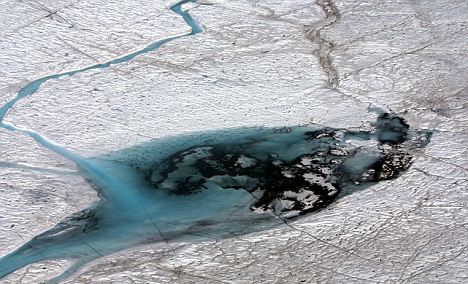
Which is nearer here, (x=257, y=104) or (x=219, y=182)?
(x=219, y=182)

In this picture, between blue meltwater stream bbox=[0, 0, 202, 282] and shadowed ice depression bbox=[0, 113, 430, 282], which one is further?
shadowed ice depression bbox=[0, 113, 430, 282]

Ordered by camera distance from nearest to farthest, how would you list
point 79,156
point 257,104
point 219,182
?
1. point 219,182
2. point 79,156
3. point 257,104

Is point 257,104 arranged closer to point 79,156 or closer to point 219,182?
point 219,182

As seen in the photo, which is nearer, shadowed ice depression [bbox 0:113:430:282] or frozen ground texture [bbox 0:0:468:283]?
frozen ground texture [bbox 0:0:468:283]

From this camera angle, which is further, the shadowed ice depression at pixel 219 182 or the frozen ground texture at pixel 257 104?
the shadowed ice depression at pixel 219 182

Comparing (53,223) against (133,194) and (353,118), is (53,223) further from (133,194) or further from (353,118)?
(353,118)

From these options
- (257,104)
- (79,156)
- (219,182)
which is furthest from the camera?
(257,104)

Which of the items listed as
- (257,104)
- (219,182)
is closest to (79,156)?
(219,182)

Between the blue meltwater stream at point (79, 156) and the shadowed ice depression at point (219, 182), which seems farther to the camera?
the shadowed ice depression at point (219, 182)
